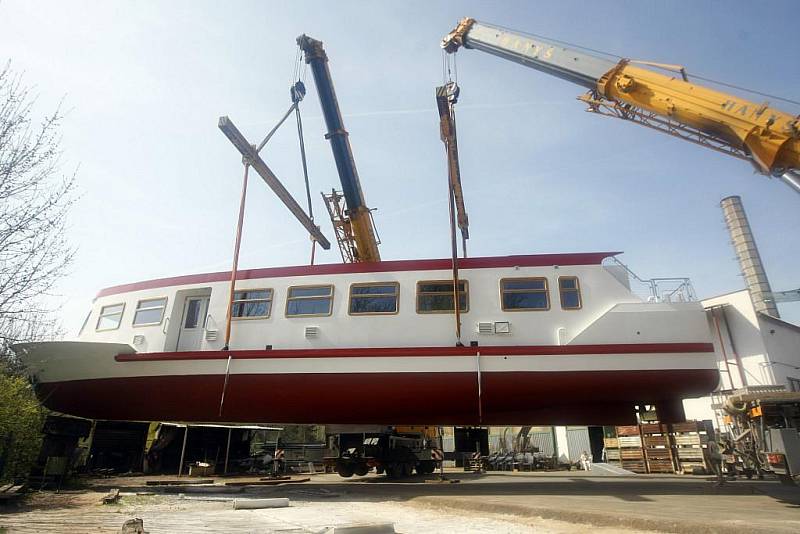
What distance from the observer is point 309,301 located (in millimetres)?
12406

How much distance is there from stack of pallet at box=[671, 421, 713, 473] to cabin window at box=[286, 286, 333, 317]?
12765 mm

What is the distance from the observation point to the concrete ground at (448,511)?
5820 millimetres

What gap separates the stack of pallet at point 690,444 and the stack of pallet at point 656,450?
345mm

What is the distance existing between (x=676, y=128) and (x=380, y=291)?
10330 mm

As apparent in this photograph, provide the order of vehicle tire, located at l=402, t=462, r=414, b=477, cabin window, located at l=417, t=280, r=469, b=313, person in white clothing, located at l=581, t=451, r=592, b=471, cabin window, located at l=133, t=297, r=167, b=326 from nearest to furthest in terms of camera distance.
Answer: cabin window, located at l=417, t=280, r=469, b=313 → cabin window, located at l=133, t=297, r=167, b=326 → vehicle tire, located at l=402, t=462, r=414, b=477 → person in white clothing, located at l=581, t=451, r=592, b=471

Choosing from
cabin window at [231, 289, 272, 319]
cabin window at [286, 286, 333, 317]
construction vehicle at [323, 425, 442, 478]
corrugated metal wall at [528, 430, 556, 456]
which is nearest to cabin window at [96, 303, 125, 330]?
cabin window at [231, 289, 272, 319]

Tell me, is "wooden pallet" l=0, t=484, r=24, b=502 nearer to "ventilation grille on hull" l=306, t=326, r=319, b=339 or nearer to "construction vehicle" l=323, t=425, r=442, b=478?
"ventilation grille on hull" l=306, t=326, r=319, b=339

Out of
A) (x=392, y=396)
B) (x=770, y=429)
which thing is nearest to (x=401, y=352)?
(x=392, y=396)

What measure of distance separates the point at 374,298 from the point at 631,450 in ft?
43.5

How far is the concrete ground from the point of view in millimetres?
5820

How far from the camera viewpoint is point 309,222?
1686 centimetres

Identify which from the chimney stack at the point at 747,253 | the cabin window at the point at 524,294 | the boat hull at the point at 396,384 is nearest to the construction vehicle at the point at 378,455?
the boat hull at the point at 396,384

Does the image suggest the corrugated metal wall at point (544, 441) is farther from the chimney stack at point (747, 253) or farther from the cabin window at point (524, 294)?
the cabin window at point (524, 294)

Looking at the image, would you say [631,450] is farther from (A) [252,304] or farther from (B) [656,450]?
(A) [252,304]
